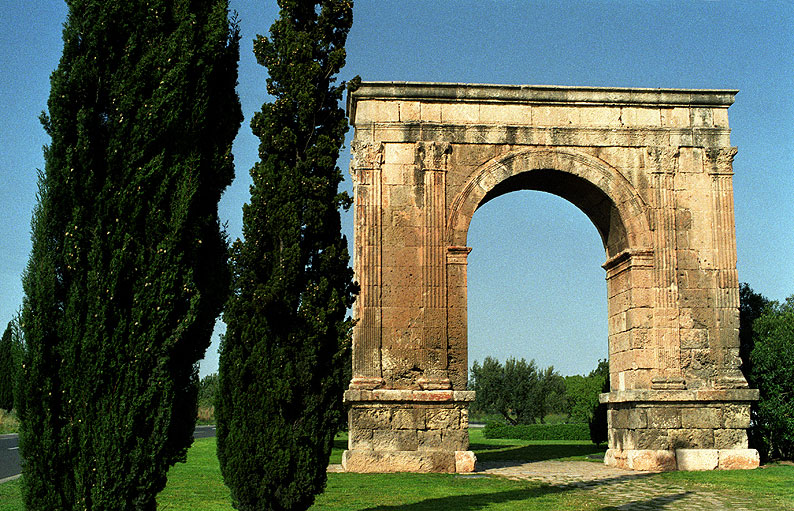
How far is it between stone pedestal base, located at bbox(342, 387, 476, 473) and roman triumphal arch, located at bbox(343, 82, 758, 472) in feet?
0.08

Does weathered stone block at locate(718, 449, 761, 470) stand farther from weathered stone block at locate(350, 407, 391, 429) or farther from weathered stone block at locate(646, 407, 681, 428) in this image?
weathered stone block at locate(350, 407, 391, 429)

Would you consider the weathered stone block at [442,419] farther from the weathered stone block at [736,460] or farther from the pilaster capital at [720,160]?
the pilaster capital at [720,160]

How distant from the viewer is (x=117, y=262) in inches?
251

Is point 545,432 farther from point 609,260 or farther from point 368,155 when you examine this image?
point 368,155

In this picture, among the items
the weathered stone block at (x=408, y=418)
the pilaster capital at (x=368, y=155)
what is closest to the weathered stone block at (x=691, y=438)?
the weathered stone block at (x=408, y=418)

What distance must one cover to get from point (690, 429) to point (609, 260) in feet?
12.0

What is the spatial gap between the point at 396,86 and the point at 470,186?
94.0 inches

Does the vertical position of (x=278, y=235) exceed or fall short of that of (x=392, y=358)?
it exceeds it

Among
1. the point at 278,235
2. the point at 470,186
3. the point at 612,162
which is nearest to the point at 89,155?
the point at 278,235

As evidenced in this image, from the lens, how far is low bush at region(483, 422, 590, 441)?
28.3 meters

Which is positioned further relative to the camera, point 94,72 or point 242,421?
point 242,421

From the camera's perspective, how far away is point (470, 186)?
14734 millimetres

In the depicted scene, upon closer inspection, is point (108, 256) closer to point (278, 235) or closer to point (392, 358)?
point (278, 235)

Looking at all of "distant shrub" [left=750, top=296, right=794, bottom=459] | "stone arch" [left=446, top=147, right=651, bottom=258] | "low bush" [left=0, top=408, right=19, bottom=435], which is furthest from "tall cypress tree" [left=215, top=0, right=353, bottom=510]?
"low bush" [left=0, top=408, right=19, bottom=435]
